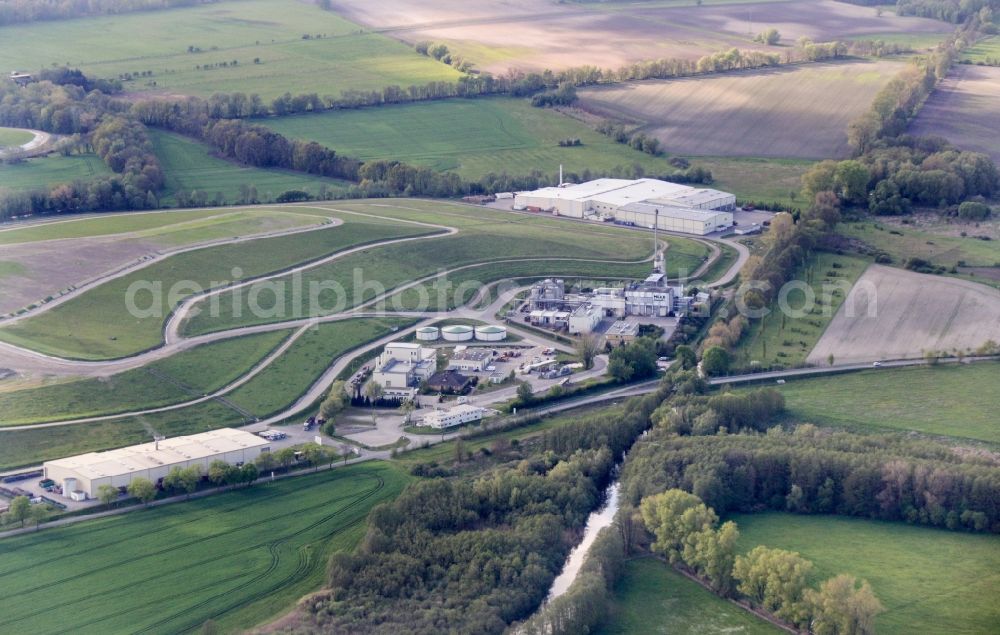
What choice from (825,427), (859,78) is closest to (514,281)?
(825,427)

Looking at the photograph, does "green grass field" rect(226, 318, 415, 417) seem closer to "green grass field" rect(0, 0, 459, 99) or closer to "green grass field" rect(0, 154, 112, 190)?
"green grass field" rect(0, 154, 112, 190)

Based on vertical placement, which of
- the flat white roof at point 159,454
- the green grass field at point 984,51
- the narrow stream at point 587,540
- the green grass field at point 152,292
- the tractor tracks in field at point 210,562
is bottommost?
the tractor tracks in field at point 210,562

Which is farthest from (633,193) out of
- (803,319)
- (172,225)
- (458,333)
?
(172,225)

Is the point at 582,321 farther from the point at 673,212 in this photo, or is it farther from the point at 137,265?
the point at 137,265

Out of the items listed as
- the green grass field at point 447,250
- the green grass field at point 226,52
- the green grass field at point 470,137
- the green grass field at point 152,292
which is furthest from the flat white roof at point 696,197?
the green grass field at point 226,52

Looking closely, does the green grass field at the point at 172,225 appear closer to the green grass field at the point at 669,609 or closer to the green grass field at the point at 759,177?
the green grass field at the point at 759,177

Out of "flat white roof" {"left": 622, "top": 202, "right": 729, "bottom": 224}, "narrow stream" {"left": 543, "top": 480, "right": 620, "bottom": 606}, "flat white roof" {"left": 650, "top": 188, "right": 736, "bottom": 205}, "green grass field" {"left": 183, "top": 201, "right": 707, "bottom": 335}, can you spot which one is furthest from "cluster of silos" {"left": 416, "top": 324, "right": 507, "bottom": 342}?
"flat white roof" {"left": 650, "top": 188, "right": 736, "bottom": 205}

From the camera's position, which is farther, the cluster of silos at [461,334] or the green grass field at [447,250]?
the green grass field at [447,250]
